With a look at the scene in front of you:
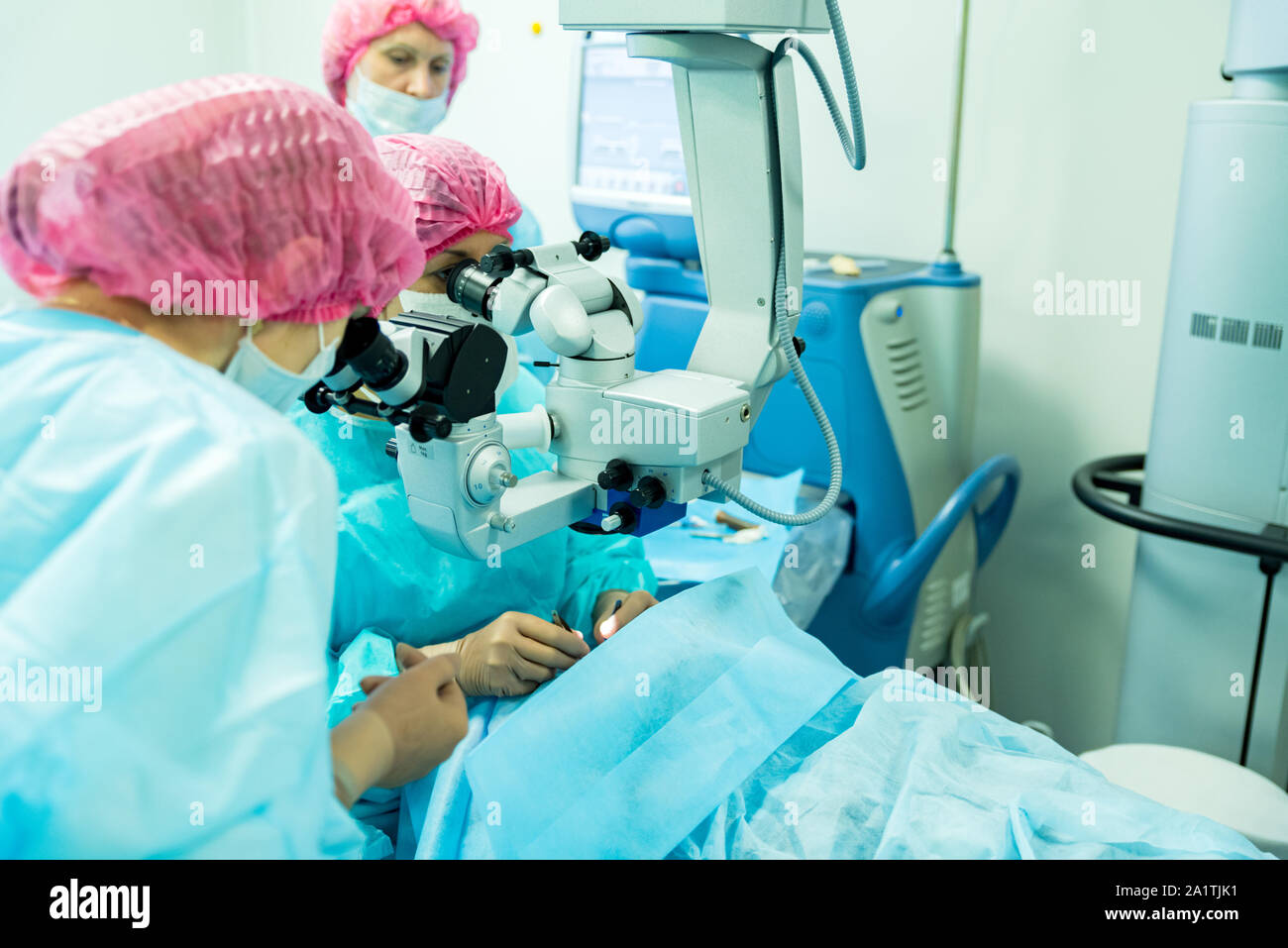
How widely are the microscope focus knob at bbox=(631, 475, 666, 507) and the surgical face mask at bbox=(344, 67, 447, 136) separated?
4.70ft

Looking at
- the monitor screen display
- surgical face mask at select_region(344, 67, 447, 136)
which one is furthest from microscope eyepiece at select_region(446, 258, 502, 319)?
surgical face mask at select_region(344, 67, 447, 136)

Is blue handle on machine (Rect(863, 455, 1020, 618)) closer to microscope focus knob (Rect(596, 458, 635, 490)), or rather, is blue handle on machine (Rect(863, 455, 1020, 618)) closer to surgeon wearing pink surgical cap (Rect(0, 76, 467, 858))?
microscope focus knob (Rect(596, 458, 635, 490))

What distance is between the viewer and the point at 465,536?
1024 millimetres

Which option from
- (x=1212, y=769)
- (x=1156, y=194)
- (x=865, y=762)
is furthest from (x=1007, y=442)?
(x=865, y=762)

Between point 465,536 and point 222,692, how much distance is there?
13.5 inches

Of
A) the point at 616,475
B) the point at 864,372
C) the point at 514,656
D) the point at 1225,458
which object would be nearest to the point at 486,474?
the point at 616,475

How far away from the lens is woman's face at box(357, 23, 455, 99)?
2162 millimetres

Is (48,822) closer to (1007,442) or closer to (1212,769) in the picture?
(1212,769)

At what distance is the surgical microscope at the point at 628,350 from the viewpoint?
38.7 inches

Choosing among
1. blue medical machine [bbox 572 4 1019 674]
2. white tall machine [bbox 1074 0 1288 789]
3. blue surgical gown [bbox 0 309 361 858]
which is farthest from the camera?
blue medical machine [bbox 572 4 1019 674]

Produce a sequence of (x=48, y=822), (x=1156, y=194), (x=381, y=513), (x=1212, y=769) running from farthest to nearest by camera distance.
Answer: (x=1156, y=194) < (x=1212, y=769) < (x=381, y=513) < (x=48, y=822)

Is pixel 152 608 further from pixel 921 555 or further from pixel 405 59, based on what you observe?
pixel 405 59

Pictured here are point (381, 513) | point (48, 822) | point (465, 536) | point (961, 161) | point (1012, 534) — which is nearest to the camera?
point (48, 822)
